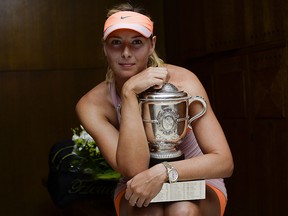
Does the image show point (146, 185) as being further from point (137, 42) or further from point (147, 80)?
point (137, 42)

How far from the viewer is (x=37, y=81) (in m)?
3.99

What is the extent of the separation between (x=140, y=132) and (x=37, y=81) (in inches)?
106

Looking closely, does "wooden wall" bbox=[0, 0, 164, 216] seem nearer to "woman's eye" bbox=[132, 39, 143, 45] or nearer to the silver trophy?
"woman's eye" bbox=[132, 39, 143, 45]

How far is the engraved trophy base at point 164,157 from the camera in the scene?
1486 mm

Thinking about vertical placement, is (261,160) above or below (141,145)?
below

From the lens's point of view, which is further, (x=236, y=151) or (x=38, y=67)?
(x=38, y=67)

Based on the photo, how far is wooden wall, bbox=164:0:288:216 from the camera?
2.74 metres

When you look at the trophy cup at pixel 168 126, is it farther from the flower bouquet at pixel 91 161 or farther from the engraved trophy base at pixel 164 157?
the flower bouquet at pixel 91 161

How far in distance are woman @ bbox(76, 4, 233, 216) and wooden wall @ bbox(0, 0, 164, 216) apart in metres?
2.30

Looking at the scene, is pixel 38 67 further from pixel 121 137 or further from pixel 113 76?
pixel 121 137

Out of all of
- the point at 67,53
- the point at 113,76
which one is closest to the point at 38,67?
the point at 67,53

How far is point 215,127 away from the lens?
60.7 inches

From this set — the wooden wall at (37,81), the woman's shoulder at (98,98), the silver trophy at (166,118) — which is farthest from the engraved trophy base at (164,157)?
the wooden wall at (37,81)

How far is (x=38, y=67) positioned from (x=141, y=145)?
2.70 m
